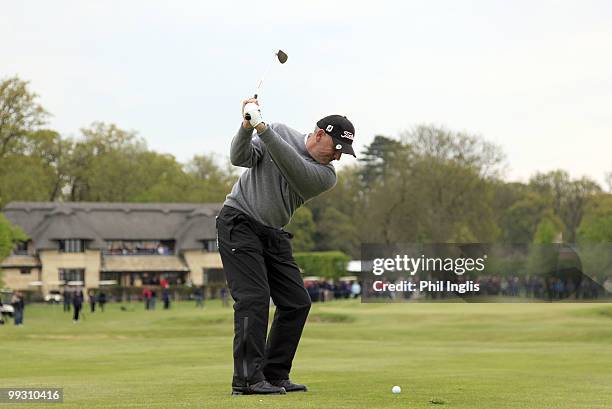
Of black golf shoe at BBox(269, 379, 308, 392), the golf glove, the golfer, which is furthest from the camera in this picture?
black golf shoe at BBox(269, 379, 308, 392)

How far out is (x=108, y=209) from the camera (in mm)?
123000

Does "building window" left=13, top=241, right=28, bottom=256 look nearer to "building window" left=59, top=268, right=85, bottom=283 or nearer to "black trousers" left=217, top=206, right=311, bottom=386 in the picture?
"building window" left=59, top=268, right=85, bottom=283

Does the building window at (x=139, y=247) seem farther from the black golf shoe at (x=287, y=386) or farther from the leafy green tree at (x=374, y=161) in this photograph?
the black golf shoe at (x=287, y=386)

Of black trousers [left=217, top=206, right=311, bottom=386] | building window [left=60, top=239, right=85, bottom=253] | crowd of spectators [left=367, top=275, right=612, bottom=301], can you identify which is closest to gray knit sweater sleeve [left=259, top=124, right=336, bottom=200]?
black trousers [left=217, top=206, right=311, bottom=386]

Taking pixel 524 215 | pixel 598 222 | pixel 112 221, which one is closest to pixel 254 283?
pixel 598 222

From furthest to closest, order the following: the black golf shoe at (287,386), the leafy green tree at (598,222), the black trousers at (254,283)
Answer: the leafy green tree at (598,222) → the black golf shoe at (287,386) → the black trousers at (254,283)

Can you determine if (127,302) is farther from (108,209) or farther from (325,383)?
(325,383)

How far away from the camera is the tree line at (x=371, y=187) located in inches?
4237

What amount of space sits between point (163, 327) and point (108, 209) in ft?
226

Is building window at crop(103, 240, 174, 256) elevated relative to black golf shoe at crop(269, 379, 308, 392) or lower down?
elevated

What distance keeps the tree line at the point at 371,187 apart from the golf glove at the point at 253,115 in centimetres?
8178

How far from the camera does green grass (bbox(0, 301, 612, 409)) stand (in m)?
9.47

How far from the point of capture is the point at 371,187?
13325 cm

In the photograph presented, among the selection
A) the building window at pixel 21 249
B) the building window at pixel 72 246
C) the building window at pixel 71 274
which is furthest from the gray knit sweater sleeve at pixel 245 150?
the building window at pixel 72 246
